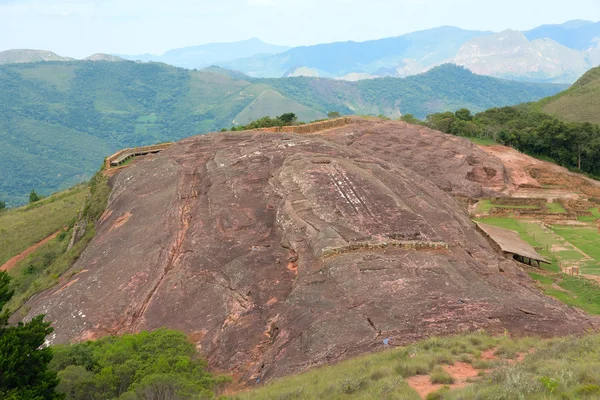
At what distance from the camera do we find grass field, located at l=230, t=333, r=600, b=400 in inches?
350

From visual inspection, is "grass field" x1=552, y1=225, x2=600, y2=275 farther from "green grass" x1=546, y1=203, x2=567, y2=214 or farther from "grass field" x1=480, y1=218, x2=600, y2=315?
"green grass" x1=546, y1=203, x2=567, y2=214

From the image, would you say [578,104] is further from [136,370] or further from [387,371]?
[136,370]

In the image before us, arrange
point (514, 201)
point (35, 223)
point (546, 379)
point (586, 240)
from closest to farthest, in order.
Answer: point (546, 379) → point (586, 240) → point (514, 201) → point (35, 223)

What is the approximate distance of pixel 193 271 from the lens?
1955cm

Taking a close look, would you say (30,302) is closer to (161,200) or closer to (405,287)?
(161,200)

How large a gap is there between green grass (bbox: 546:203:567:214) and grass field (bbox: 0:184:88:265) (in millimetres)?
34836

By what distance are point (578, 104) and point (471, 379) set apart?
9587 centimetres

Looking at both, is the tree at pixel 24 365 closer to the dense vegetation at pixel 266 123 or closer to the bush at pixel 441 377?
the bush at pixel 441 377

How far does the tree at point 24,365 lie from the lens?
10156mm

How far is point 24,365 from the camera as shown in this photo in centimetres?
1054

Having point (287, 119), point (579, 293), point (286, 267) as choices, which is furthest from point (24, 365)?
point (287, 119)

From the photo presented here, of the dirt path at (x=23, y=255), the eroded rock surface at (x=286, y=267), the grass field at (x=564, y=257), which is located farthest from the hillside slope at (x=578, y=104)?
the dirt path at (x=23, y=255)

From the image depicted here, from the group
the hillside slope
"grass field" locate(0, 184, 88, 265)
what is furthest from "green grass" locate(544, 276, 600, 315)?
the hillside slope

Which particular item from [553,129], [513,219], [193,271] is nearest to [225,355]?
[193,271]
